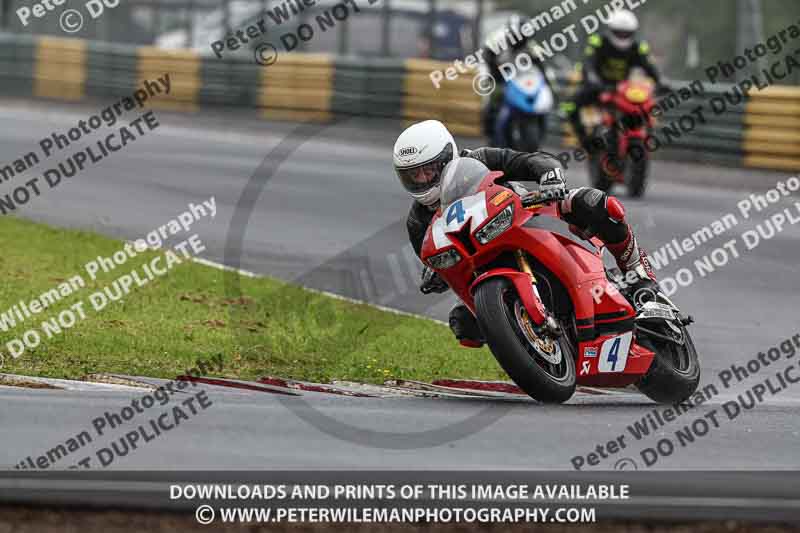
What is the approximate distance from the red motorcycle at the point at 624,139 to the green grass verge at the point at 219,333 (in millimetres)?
5881

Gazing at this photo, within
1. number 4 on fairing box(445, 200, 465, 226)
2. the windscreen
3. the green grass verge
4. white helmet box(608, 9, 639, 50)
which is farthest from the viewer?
white helmet box(608, 9, 639, 50)

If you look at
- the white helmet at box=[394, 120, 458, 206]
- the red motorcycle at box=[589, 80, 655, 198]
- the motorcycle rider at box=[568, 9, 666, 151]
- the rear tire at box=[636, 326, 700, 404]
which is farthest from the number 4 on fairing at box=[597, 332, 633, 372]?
the motorcycle rider at box=[568, 9, 666, 151]

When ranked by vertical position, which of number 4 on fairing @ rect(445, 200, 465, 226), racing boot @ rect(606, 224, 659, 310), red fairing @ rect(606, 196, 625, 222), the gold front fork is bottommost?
racing boot @ rect(606, 224, 659, 310)

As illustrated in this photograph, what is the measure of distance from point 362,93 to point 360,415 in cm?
1777

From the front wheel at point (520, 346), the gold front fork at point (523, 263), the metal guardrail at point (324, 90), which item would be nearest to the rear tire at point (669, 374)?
the front wheel at point (520, 346)

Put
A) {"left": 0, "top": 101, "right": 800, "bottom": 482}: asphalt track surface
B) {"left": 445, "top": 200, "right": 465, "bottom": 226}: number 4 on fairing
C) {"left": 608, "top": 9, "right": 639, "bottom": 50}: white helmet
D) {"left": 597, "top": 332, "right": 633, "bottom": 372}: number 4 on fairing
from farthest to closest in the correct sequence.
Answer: {"left": 608, "top": 9, "right": 639, "bottom": 50}: white helmet → {"left": 597, "top": 332, "right": 633, "bottom": 372}: number 4 on fairing → {"left": 445, "top": 200, "right": 465, "bottom": 226}: number 4 on fairing → {"left": 0, "top": 101, "right": 800, "bottom": 482}: asphalt track surface

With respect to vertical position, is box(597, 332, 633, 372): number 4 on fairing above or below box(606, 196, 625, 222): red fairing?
below

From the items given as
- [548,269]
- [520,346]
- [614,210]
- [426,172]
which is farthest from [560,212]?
[520,346]

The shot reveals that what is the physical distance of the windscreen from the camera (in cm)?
719

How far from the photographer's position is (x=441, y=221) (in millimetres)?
7148

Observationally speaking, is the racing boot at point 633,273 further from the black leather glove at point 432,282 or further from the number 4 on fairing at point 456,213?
the number 4 on fairing at point 456,213

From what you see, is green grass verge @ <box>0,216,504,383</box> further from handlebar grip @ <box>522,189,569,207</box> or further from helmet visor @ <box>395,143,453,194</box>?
handlebar grip @ <box>522,189,569,207</box>

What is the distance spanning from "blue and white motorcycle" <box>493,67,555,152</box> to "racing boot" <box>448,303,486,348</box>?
33.9ft

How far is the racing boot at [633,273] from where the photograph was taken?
776cm
